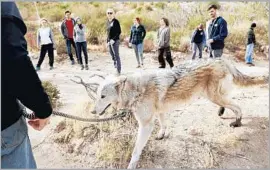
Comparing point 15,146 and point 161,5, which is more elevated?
point 15,146

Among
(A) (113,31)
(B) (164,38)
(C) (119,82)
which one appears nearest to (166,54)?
(B) (164,38)

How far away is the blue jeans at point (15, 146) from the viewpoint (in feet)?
6.26

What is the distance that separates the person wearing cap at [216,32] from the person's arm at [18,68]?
478 centimetres

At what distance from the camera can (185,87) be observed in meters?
4.66

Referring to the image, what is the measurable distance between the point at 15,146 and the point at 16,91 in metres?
0.35

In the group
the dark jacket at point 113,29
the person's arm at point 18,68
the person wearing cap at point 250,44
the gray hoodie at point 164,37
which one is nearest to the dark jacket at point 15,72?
the person's arm at point 18,68

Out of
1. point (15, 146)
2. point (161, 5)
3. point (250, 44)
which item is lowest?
point (161, 5)

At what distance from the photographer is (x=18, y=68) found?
1688 mm

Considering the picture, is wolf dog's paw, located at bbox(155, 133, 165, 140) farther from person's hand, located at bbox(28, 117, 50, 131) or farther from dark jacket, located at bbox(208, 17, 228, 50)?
person's hand, located at bbox(28, 117, 50, 131)

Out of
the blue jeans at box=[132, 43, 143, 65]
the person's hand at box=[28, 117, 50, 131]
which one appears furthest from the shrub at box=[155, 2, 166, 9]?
the person's hand at box=[28, 117, 50, 131]

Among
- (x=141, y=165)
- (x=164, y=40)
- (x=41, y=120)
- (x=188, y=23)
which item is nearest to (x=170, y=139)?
(x=141, y=165)

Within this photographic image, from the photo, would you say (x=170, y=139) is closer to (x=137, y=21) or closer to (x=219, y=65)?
(x=219, y=65)

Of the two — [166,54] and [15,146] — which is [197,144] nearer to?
[15,146]

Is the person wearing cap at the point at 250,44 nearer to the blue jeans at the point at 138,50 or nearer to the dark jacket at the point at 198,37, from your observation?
the dark jacket at the point at 198,37
